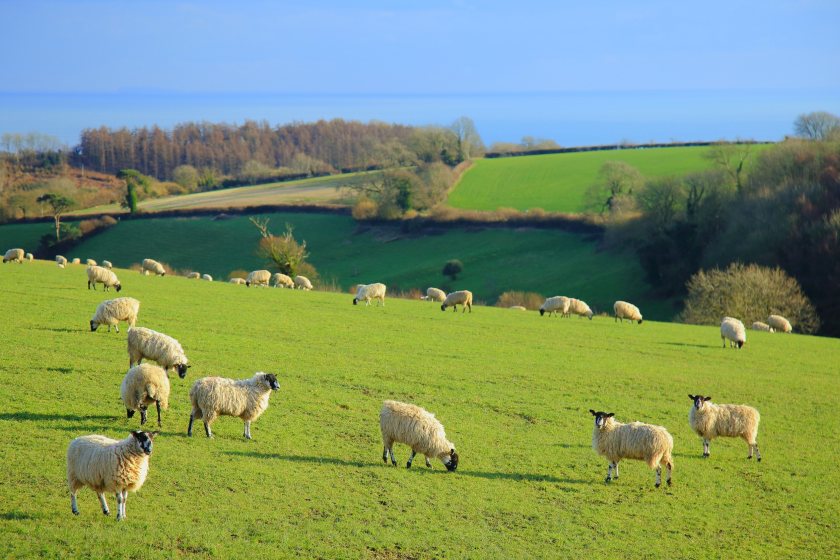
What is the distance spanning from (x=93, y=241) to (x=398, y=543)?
85984 millimetres

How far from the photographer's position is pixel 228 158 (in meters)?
184

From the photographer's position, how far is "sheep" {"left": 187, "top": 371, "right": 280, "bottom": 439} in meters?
15.6

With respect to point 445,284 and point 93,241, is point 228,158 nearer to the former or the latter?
point 93,241

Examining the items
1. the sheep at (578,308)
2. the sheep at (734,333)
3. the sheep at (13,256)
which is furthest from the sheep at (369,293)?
the sheep at (13,256)

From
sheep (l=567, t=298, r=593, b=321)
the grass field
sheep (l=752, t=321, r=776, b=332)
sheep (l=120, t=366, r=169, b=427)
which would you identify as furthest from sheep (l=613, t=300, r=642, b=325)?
sheep (l=120, t=366, r=169, b=427)

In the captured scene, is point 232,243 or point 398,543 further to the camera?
point 232,243

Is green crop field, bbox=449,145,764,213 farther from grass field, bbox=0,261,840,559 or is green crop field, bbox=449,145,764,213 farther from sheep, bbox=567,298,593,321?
grass field, bbox=0,261,840,559

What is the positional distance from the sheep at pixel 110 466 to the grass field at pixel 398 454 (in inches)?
17.9

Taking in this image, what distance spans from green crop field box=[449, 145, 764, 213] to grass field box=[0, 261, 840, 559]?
6750 cm

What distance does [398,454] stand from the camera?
16953 millimetres

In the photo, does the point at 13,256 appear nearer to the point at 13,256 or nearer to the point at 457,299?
the point at 13,256

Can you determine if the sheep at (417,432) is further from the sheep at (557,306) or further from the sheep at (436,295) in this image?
the sheep at (436,295)

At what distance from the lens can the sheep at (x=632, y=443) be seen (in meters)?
15.7

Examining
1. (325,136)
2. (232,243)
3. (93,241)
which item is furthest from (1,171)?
(325,136)
